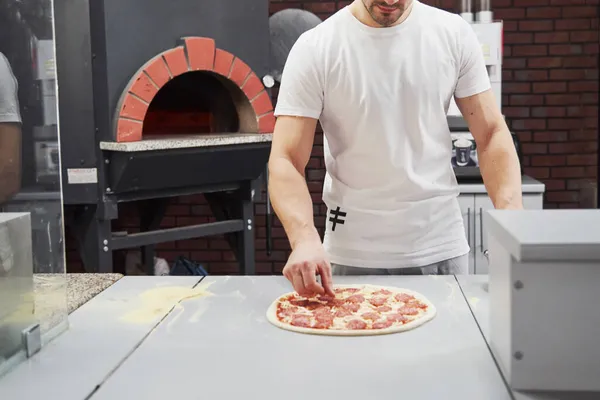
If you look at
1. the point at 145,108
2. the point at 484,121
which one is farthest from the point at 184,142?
the point at 484,121

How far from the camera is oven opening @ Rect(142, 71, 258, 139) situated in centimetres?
394

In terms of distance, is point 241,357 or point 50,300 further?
point 50,300

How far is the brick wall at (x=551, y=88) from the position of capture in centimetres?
449

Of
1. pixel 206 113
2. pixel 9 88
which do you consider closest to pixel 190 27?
pixel 206 113

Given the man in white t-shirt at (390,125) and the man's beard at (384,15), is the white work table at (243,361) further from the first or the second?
the man's beard at (384,15)

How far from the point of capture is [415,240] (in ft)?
7.06

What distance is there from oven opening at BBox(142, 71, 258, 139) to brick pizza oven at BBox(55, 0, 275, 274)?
199mm

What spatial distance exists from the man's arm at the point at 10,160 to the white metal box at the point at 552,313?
0.92 metres

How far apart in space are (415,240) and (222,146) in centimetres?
153

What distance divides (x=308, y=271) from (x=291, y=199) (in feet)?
1.15

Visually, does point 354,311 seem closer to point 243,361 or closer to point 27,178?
point 243,361

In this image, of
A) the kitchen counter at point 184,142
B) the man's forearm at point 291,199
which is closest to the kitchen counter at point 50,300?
the man's forearm at point 291,199

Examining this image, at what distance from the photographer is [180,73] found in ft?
11.2

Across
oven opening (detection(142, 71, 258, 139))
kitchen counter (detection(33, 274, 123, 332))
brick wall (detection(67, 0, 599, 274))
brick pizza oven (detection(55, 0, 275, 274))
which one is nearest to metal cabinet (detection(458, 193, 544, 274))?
brick wall (detection(67, 0, 599, 274))
